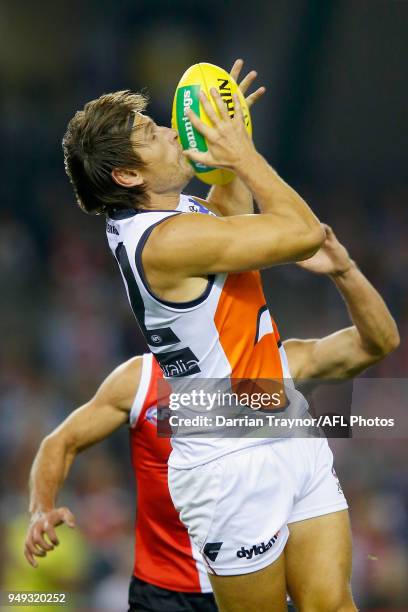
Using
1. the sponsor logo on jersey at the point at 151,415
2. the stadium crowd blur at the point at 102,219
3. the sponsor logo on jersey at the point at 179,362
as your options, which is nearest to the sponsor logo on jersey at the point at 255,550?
the sponsor logo on jersey at the point at 179,362

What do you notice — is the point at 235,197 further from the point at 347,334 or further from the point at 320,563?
the point at 320,563

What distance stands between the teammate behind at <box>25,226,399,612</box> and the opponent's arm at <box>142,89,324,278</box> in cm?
98

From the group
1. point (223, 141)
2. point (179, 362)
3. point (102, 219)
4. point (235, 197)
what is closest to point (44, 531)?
point (179, 362)

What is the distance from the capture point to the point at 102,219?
462 inches

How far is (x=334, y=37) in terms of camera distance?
12469mm

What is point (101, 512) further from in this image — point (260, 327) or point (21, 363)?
point (260, 327)

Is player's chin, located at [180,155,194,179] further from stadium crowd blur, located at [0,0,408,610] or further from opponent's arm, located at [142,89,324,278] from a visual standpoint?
stadium crowd blur, located at [0,0,408,610]

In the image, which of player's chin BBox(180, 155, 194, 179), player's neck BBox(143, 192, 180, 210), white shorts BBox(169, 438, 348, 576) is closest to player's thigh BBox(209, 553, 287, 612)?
white shorts BBox(169, 438, 348, 576)

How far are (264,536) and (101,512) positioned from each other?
457cm

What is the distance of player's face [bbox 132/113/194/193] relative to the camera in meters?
3.57

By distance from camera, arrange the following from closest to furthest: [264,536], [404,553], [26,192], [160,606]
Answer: [264,536] → [160,606] → [404,553] → [26,192]

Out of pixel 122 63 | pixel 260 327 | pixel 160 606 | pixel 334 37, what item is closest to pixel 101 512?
pixel 160 606

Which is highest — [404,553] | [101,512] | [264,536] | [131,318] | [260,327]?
[260,327]

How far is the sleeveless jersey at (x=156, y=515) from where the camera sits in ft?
14.3
